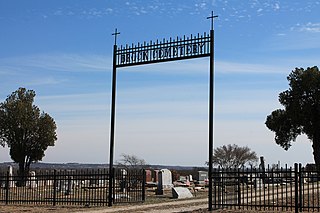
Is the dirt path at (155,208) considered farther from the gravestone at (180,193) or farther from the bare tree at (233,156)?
the bare tree at (233,156)

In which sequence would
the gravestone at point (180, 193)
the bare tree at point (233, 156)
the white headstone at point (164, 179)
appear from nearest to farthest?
the gravestone at point (180, 193) → the white headstone at point (164, 179) → the bare tree at point (233, 156)

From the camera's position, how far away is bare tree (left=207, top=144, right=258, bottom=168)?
8494cm

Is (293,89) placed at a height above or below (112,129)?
above

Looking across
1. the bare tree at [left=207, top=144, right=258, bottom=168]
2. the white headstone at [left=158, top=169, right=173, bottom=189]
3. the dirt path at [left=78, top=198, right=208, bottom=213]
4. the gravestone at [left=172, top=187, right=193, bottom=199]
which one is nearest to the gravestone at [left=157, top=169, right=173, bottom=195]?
the white headstone at [left=158, top=169, right=173, bottom=189]

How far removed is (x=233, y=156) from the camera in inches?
3450

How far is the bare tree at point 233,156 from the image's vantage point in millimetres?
84938

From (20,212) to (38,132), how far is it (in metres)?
26.5

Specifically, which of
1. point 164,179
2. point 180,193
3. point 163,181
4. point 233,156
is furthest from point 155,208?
point 233,156

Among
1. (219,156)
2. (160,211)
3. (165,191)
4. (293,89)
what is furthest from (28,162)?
(219,156)

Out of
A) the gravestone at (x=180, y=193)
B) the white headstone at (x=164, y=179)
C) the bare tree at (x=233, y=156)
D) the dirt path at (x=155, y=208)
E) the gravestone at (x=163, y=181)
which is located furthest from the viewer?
the bare tree at (x=233, y=156)

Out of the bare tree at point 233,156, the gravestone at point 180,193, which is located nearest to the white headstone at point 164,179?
the gravestone at point 180,193

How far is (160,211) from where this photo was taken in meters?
19.7

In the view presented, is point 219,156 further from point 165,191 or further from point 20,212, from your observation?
point 20,212

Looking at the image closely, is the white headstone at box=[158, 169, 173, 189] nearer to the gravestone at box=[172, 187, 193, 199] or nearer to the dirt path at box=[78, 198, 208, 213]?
the gravestone at box=[172, 187, 193, 199]
